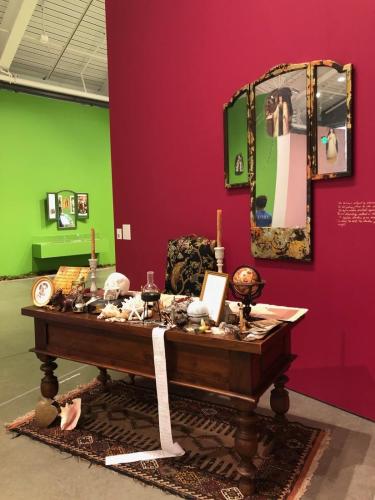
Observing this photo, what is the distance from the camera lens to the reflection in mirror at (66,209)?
350 inches

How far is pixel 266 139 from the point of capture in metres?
2.95

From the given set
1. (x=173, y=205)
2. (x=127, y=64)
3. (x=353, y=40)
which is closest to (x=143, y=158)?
(x=173, y=205)

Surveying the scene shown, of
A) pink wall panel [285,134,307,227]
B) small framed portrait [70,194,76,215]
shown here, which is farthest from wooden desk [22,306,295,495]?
small framed portrait [70,194,76,215]

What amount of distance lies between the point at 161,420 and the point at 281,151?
6.05 feet

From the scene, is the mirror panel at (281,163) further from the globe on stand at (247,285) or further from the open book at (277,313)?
the globe on stand at (247,285)

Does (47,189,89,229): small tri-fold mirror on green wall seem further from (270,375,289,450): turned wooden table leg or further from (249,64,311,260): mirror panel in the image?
(270,375,289,450): turned wooden table leg

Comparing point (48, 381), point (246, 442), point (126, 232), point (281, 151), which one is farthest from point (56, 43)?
point (246, 442)

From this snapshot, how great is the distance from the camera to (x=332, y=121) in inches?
103

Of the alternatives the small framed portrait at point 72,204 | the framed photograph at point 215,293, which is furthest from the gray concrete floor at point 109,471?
the small framed portrait at point 72,204

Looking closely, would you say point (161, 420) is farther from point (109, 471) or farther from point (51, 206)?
point (51, 206)

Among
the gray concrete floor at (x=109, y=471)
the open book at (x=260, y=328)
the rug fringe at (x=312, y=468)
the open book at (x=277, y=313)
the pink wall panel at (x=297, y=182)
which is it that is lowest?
the gray concrete floor at (x=109, y=471)

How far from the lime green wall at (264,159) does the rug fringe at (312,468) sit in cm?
145

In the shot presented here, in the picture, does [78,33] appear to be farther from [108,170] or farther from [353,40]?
[353,40]

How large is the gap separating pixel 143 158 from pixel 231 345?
96.9 inches
